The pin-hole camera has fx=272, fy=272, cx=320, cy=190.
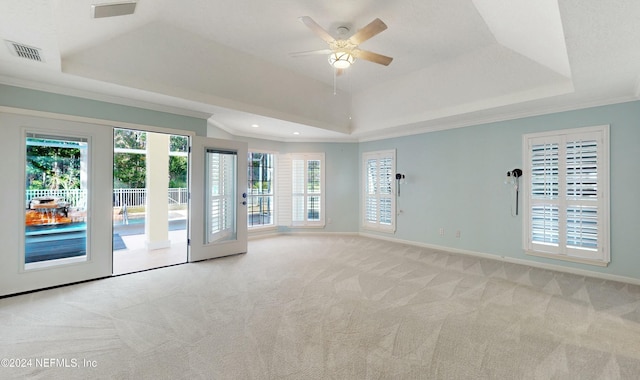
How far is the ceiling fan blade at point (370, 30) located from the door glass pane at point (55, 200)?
3699mm

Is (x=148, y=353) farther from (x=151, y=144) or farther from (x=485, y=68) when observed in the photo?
(x=485, y=68)

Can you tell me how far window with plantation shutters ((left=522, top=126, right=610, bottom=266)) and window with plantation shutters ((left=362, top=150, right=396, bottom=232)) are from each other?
2489 millimetres

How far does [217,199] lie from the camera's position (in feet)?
16.2

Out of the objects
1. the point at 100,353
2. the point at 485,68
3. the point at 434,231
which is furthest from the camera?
the point at 434,231

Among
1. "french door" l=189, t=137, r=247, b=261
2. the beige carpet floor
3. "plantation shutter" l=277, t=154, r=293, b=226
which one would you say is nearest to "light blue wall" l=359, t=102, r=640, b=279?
the beige carpet floor

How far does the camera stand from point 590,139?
152 inches

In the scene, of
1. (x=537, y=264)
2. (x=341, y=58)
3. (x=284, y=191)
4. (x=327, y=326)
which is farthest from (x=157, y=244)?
(x=537, y=264)

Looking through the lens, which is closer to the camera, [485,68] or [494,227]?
[485,68]

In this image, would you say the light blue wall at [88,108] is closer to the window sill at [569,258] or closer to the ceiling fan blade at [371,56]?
the ceiling fan blade at [371,56]

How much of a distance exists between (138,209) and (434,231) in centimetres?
935

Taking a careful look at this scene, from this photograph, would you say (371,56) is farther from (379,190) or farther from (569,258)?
(569,258)

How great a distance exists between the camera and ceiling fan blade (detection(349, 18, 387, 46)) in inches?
96.0

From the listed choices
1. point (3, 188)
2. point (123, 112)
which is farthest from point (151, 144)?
point (3, 188)

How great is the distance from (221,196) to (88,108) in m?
2.23
